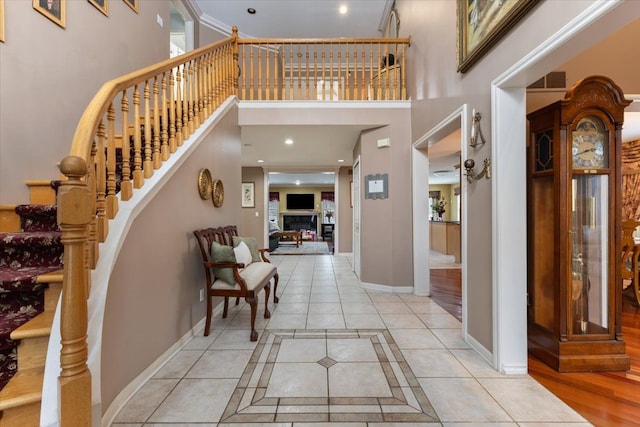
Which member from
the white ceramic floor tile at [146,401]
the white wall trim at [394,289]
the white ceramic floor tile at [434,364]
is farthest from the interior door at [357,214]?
the white ceramic floor tile at [146,401]

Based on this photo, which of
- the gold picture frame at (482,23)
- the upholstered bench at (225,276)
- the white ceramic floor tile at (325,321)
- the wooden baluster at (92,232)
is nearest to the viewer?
the wooden baluster at (92,232)

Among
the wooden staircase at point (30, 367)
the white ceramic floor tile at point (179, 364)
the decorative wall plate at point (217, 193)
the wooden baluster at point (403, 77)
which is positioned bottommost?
the white ceramic floor tile at point (179, 364)

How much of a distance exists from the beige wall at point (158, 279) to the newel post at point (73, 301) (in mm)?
430

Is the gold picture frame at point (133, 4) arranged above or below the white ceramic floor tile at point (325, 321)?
above

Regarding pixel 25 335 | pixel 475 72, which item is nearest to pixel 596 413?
pixel 475 72

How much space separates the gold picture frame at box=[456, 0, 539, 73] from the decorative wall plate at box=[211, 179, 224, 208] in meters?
2.59

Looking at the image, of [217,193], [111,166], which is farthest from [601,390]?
[217,193]

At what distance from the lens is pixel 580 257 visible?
2.02 meters

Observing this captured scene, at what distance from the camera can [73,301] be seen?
1.04m

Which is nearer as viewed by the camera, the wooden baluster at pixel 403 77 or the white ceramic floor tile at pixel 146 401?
the white ceramic floor tile at pixel 146 401

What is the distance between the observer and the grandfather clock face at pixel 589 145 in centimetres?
194

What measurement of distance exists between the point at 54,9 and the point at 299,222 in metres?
11.2

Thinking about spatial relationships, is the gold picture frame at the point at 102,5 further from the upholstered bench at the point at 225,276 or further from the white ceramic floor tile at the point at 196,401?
the white ceramic floor tile at the point at 196,401

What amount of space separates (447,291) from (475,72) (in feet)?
9.68
